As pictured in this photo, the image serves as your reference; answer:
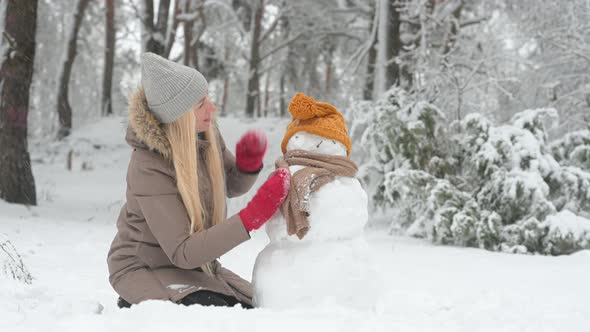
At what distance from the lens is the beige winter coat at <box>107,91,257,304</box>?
90.9 inches

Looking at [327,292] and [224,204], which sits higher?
[224,204]

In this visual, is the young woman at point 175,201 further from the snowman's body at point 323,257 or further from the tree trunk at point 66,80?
the tree trunk at point 66,80

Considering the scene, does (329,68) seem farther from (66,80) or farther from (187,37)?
(66,80)

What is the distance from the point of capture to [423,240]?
7117 mm

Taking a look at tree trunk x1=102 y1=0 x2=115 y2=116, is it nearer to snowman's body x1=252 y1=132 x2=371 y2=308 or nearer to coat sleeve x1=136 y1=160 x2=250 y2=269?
coat sleeve x1=136 y1=160 x2=250 y2=269

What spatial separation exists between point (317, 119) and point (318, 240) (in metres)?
0.56

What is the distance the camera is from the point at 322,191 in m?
2.37

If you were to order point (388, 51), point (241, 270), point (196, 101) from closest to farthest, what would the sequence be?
1. point (196, 101)
2. point (241, 270)
3. point (388, 51)

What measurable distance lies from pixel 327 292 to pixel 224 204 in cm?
67

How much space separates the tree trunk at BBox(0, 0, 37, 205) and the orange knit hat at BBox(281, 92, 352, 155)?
663cm

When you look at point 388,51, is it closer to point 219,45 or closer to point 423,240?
point 423,240

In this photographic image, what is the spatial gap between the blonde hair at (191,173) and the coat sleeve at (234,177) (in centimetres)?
33

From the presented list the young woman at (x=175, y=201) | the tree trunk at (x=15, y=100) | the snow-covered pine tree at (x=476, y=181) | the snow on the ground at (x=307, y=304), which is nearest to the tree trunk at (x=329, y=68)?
the snow on the ground at (x=307, y=304)

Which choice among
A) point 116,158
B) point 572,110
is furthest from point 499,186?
point 116,158
